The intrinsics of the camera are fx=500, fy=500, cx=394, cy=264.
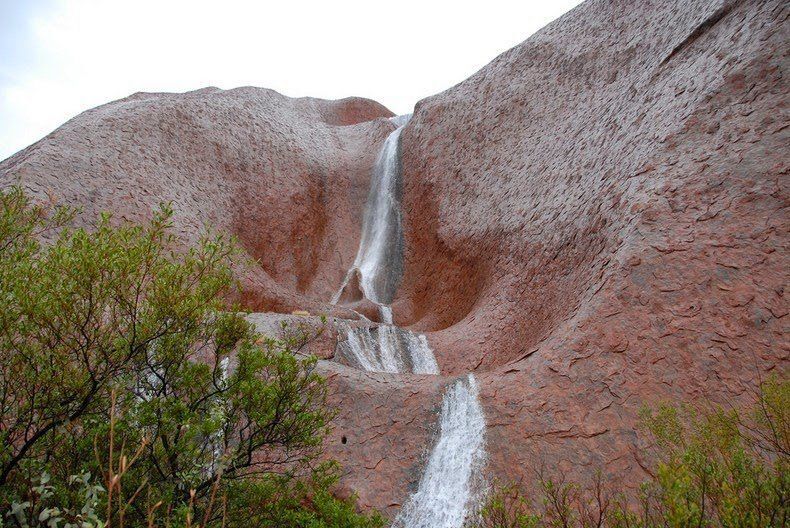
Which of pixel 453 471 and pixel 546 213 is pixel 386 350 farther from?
pixel 546 213

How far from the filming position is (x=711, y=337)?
714 centimetres

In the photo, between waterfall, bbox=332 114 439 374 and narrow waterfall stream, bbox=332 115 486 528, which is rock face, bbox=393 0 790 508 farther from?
waterfall, bbox=332 114 439 374

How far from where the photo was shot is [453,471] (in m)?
7.07

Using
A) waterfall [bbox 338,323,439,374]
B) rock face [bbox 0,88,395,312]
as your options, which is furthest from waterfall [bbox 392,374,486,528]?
rock face [bbox 0,88,395,312]

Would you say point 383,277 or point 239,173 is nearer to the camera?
point 239,173

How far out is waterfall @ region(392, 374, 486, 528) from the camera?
660 cm

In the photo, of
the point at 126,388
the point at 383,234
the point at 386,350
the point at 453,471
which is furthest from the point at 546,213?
the point at 126,388

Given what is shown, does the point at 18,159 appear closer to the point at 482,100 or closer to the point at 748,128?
the point at 482,100

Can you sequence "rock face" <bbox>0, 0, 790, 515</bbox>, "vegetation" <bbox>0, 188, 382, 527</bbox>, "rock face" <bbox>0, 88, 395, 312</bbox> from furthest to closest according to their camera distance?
"rock face" <bbox>0, 88, 395, 312</bbox> < "rock face" <bbox>0, 0, 790, 515</bbox> < "vegetation" <bbox>0, 188, 382, 527</bbox>

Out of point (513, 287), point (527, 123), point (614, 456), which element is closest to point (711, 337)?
point (614, 456)

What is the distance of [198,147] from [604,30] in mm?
14464

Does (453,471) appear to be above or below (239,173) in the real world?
below

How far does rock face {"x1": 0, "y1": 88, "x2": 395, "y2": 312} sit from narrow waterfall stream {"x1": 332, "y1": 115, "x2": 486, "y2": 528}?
3.89ft

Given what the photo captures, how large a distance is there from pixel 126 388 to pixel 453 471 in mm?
4572
